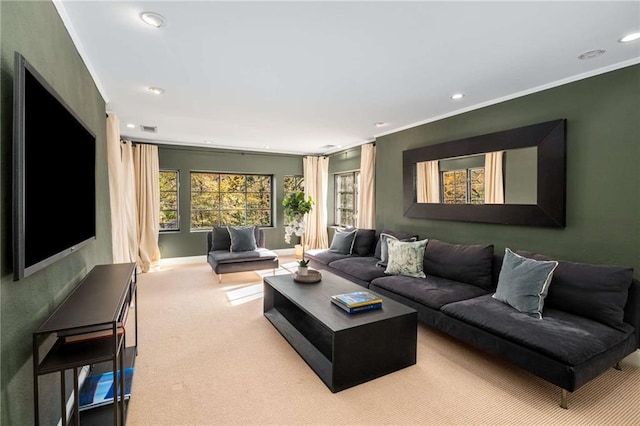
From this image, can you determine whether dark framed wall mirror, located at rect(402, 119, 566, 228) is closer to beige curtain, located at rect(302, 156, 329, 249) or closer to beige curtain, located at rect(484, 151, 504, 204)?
beige curtain, located at rect(484, 151, 504, 204)

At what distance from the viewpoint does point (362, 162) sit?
555cm

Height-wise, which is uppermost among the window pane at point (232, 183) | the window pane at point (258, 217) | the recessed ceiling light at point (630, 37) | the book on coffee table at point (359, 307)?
the recessed ceiling light at point (630, 37)

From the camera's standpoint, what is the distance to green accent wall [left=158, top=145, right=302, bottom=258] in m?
6.05

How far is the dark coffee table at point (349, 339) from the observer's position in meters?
2.16

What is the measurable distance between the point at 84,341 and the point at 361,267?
9.99ft

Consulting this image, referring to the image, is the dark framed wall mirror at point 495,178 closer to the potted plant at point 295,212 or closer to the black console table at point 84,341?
the potted plant at point 295,212

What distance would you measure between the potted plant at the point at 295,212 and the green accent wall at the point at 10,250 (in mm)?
4364

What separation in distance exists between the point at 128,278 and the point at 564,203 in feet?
12.3

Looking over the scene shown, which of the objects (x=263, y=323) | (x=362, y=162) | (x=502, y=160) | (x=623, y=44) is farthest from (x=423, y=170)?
(x=263, y=323)

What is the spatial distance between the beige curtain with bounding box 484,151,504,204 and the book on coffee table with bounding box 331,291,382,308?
1.84 meters

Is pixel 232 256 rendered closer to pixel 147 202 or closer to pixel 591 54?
pixel 147 202

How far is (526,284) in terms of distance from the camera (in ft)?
8.33

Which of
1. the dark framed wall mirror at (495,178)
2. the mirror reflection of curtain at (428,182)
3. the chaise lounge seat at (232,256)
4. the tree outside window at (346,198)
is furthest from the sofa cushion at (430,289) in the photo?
the tree outside window at (346,198)

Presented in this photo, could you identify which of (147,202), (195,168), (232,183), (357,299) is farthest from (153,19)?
(232,183)
